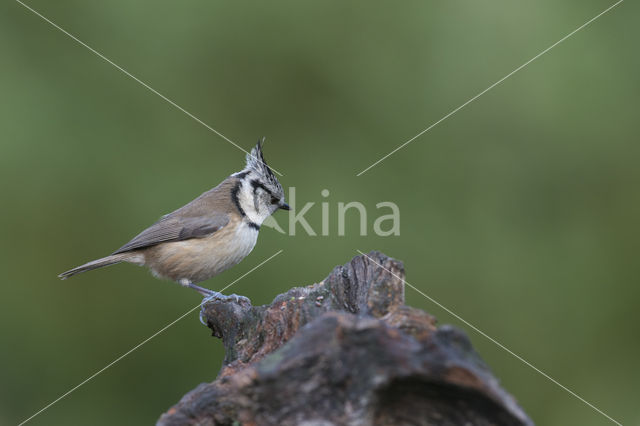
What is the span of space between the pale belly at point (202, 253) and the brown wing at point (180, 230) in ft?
0.15

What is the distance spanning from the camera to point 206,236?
528 centimetres

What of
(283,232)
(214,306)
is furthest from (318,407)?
(283,232)

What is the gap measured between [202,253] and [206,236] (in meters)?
0.15

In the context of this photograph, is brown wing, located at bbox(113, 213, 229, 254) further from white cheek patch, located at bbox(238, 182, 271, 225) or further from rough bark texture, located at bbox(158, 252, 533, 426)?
rough bark texture, located at bbox(158, 252, 533, 426)

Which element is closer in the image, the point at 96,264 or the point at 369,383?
the point at 369,383

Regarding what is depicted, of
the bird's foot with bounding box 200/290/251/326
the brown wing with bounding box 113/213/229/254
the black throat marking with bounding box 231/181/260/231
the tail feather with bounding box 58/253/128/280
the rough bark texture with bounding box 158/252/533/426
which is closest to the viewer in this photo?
the rough bark texture with bounding box 158/252/533/426

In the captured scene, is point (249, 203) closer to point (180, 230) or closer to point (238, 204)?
point (238, 204)

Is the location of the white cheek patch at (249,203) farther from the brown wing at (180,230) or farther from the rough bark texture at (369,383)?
the rough bark texture at (369,383)

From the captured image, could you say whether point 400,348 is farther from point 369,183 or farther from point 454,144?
point 454,144

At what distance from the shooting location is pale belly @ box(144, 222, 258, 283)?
5219mm

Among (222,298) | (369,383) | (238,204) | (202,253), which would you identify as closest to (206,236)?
(202,253)

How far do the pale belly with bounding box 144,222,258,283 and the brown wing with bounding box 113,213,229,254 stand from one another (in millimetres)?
45

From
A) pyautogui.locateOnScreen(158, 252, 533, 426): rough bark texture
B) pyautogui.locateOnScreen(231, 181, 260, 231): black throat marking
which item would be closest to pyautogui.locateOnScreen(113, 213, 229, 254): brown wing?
pyautogui.locateOnScreen(231, 181, 260, 231): black throat marking

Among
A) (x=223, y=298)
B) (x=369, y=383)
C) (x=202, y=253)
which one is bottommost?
(x=369, y=383)
